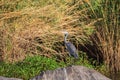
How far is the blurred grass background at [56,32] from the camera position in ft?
27.0

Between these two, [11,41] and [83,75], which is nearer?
[83,75]

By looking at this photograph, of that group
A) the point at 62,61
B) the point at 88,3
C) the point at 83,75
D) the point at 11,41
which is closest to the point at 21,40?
the point at 11,41

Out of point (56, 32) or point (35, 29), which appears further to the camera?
point (56, 32)

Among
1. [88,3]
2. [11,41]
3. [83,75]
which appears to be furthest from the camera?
[88,3]

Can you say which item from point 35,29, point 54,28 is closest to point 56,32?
point 54,28

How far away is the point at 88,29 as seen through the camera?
8977 mm

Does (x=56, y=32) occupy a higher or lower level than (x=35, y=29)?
lower

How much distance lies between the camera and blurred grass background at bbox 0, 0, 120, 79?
823 cm

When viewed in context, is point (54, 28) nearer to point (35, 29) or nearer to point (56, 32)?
point (56, 32)

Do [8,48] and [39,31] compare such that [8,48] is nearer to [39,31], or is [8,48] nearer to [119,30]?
[39,31]

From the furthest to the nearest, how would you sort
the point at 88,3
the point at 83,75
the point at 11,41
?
1. the point at 88,3
2. the point at 11,41
3. the point at 83,75

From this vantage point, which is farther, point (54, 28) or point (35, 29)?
point (54, 28)

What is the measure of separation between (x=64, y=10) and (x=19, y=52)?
4.29 ft

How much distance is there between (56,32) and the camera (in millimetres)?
8625
